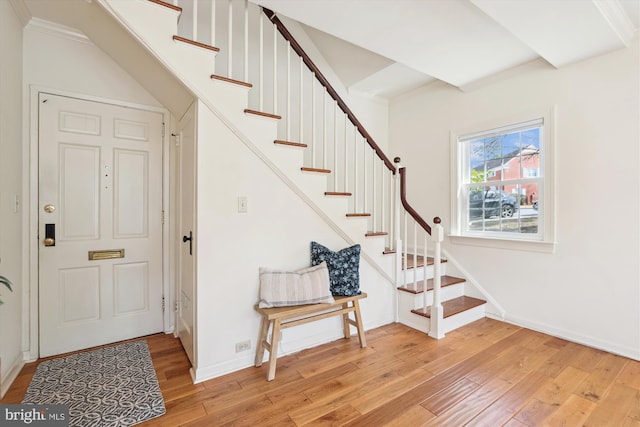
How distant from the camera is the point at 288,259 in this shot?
93.7 inches

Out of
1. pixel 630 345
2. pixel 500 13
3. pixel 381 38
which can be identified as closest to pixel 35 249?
pixel 381 38

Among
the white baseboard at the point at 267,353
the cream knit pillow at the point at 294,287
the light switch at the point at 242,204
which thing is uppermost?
the light switch at the point at 242,204

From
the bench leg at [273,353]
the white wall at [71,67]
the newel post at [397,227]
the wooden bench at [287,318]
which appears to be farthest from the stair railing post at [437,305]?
the white wall at [71,67]

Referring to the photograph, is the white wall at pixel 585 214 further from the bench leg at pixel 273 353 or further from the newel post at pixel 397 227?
the bench leg at pixel 273 353

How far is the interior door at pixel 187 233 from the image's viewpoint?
2.13 meters

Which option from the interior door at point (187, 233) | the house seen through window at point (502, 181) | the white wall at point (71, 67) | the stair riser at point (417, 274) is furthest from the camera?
the stair riser at point (417, 274)

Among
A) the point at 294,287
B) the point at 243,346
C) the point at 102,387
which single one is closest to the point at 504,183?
the point at 294,287

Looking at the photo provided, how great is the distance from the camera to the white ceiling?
201 cm

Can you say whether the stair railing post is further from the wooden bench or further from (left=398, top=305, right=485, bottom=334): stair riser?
the wooden bench

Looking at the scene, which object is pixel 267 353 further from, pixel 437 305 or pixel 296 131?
pixel 296 131

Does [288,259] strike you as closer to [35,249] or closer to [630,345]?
[35,249]

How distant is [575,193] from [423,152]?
1.63m

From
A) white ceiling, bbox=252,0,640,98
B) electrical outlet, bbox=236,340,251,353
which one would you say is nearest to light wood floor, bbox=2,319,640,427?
electrical outlet, bbox=236,340,251,353

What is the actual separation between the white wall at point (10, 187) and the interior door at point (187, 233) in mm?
1025
